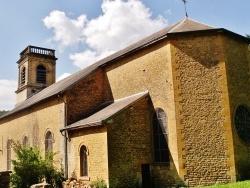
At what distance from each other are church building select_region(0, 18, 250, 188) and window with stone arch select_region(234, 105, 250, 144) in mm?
53

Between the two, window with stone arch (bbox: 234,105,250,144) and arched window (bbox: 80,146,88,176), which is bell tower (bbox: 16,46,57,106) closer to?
arched window (bbox: 80,146,88,176)

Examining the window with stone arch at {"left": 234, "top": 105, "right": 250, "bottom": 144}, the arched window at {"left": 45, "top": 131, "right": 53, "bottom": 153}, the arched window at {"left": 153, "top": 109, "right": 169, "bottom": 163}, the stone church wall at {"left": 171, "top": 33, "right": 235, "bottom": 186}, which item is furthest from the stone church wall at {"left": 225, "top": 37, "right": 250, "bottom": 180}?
the arched window at {"left": 45, "top": 131, "right": 53, "bottom": 153}

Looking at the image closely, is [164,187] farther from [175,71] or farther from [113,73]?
[113,73]

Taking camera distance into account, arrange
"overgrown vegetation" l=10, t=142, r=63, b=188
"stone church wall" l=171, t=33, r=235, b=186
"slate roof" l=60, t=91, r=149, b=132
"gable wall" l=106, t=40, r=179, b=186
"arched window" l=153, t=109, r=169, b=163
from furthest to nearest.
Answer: "overgrown vegetation" l=10, t=142, r=63, b=188 < "arched window" l=153, t=109, r=169, b=163 < "gable wall" l=106, t=40, r=179, b=186 < "slate roof" l=60, t=91, r=149, b=132 < "stone church wall" l=171, t=33, r=235, b=186

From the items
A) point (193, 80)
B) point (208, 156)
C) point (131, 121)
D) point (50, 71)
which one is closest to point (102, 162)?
point (131, 121)

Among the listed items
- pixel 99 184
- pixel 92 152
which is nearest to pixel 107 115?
pixel 92 152

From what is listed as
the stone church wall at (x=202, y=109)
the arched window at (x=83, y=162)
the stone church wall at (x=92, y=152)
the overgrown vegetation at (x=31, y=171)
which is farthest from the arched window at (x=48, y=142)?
the stone church wall at (x=202, y=109)

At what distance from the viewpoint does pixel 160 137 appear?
51.2 feet

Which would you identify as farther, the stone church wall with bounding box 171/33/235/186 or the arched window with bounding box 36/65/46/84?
the arched window with bounding box 36/65/46/84

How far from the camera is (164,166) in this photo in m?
15.1

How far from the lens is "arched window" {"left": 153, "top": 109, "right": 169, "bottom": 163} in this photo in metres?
15.3

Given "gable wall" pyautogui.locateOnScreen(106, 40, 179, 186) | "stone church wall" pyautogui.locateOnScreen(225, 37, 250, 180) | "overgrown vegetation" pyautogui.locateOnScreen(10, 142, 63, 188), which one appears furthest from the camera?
"overgrown vegetation" pyautogui.locateOnScreen(10, 142, 63, 188)

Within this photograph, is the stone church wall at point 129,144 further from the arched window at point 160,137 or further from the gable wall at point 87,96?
the gable wall at point 87,96

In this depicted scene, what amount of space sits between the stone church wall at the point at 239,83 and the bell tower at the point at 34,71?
22.8 metres
